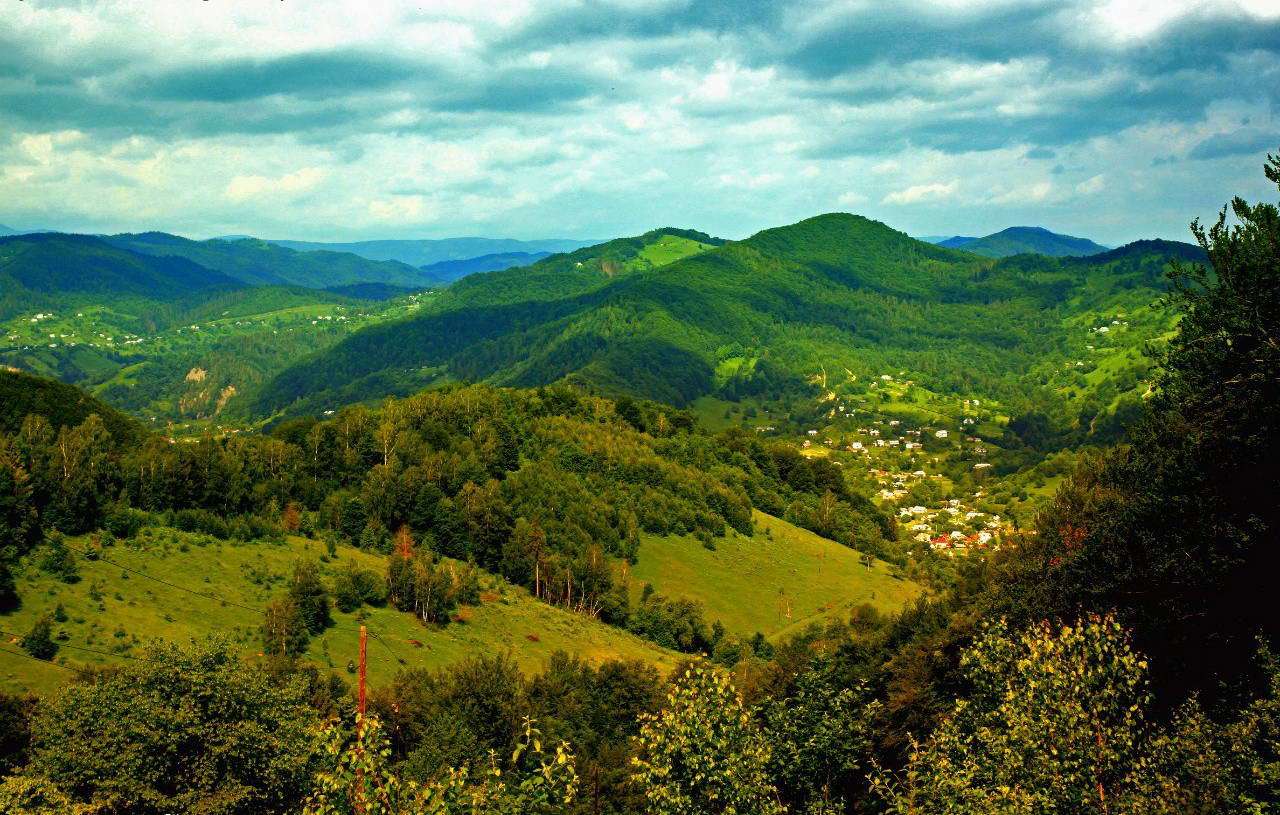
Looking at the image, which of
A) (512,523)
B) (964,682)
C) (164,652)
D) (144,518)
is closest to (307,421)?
(512,523)

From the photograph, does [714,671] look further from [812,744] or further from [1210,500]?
[1210,500]

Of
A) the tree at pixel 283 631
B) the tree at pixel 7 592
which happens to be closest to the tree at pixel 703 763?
the tree at pixel 283 631

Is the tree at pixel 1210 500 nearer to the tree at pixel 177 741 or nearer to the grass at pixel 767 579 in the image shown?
the tree at pixel 177 741

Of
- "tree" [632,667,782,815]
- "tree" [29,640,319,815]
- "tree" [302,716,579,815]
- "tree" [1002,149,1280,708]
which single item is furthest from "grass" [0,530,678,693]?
"tree" [1002,149,1280,708]

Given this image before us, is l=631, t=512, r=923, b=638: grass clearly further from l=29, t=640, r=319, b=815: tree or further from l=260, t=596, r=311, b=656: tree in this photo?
l=29, t=640, r=319, b=815: tree

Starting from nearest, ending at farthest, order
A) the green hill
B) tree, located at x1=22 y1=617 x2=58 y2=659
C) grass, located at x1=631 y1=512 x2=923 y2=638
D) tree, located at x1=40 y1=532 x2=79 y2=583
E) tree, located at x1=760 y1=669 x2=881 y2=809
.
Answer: tree, located at x1=760 y1=669 x2=881 y2=809 < tree, located at x1=22 y1=617 x2=58 y2=659 < tree, located at x1=40 y1=532 x2=79 y2=583 < the green hill < grass, located at x1=631 y1=512 x2=923 y2=638

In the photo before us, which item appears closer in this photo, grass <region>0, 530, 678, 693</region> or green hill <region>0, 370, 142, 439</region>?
grass <region>0, 530, 678, 693</region>
